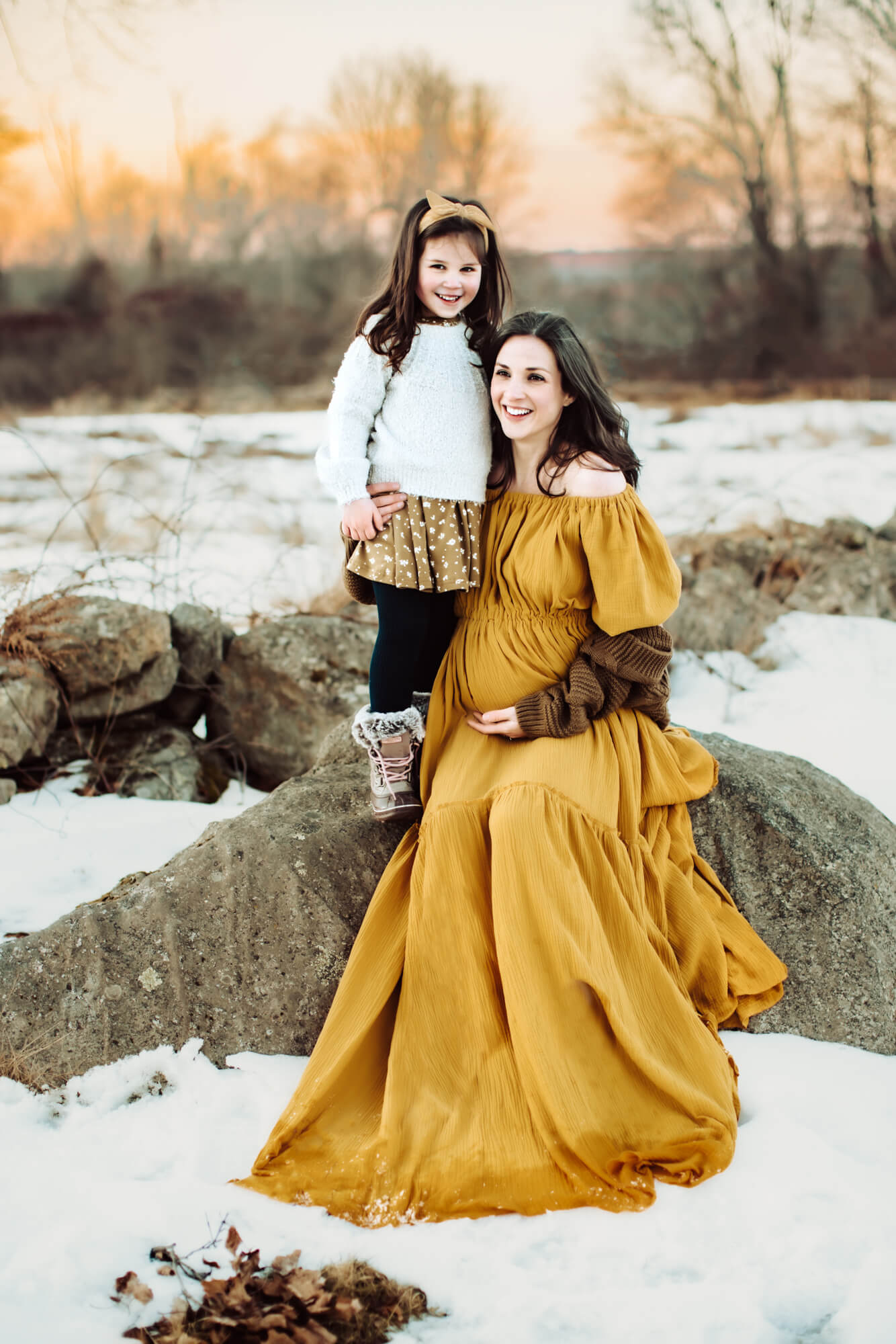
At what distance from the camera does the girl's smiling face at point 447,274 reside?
9.02 ft

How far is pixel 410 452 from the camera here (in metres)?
2.78

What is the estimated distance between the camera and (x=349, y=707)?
461 cm

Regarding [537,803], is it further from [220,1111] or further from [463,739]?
[220,1111]

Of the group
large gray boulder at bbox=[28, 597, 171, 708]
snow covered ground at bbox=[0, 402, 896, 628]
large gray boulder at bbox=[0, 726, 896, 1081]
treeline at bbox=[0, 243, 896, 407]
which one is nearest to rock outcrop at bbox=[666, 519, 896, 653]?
snow covered ground at bbox=[0, 402, 896, 628]

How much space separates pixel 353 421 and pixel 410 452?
0.57 ft

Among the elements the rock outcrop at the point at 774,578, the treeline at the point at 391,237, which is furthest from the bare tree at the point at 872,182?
the rock outcrop at the point at 774,578

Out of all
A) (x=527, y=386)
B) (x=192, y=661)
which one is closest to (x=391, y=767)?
(x=527, y=386)

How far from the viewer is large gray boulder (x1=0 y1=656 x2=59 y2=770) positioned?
4176 millimetres

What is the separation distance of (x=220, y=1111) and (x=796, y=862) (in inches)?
63.3

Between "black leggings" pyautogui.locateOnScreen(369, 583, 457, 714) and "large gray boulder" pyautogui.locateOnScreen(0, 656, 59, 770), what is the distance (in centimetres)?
201

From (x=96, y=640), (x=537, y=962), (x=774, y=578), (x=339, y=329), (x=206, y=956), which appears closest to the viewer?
(x=537, y=962)

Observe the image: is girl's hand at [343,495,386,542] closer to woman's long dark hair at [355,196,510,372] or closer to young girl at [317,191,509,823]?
young girl at [317,191,509,823]

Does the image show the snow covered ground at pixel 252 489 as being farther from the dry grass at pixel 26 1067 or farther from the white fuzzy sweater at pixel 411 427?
the dry grass at pixel 26 1067

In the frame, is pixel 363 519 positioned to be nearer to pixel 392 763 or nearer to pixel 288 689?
pixel 392 763
